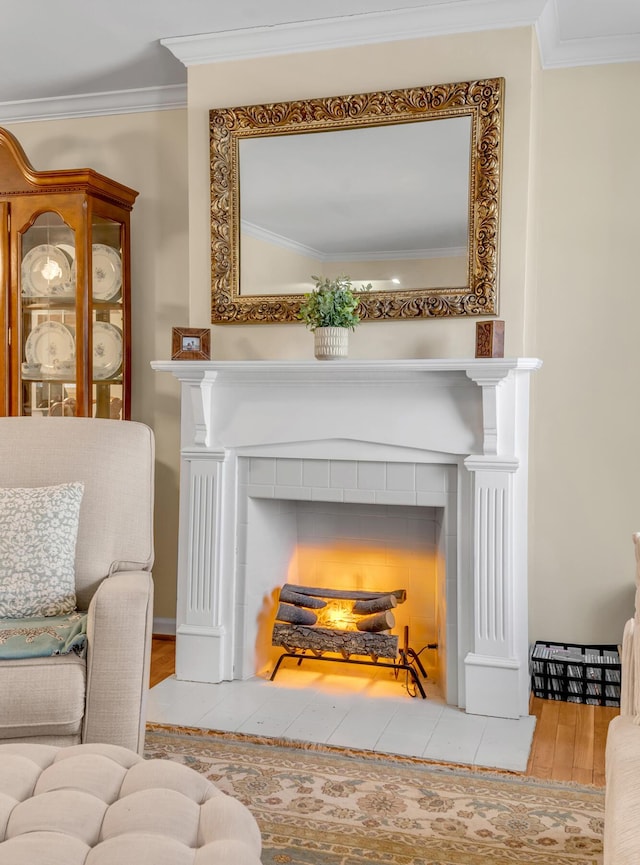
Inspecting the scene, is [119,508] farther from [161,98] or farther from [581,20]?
[581,20]

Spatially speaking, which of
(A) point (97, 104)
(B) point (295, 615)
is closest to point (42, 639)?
(B) point (295, 615)

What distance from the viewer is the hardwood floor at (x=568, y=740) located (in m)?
2.50

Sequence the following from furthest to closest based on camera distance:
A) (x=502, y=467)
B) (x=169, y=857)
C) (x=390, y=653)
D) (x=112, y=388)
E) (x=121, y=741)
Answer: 1. (x=112, y=388)
2. (x=390, y=653)
3. (x=502, y=467)
4. (x=121, y=741)
5. (x=169, y=857)

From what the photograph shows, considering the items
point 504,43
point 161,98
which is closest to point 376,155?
point 504,43

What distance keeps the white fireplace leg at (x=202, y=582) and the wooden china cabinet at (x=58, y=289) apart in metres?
0.68

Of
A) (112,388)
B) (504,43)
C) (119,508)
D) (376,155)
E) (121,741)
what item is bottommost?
(121,741)

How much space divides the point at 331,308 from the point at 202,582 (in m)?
1.21

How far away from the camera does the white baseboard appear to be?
3898mm

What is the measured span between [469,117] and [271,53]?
0.85 metres

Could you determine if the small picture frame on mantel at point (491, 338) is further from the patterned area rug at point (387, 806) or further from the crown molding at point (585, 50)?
the patterned area rug at point (387, 806)

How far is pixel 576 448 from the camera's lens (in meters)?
3.31

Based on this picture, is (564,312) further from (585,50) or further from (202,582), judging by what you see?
(202,582)

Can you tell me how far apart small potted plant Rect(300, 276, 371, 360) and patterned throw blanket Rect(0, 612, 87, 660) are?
1.34 meters

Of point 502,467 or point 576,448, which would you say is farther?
point 576,448
